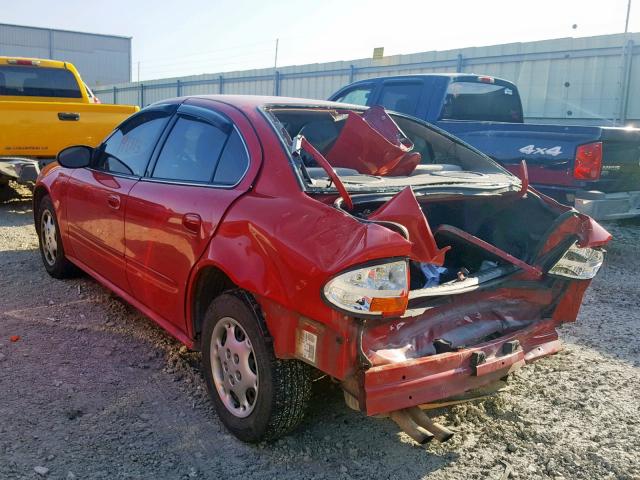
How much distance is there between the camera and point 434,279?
3344mm

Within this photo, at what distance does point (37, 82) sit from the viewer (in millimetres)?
9578

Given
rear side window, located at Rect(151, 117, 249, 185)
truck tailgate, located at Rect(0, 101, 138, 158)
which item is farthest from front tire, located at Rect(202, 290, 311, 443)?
truck tailgate, located at Rect(0, 101, 138, 158)

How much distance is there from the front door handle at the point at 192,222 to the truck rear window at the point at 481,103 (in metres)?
4.76

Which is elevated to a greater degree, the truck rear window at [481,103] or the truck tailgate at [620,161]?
the truck rear window at [481,103]

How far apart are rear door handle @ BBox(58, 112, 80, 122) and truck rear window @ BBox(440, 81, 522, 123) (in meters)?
4.80

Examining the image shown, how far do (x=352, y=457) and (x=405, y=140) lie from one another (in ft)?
6.20

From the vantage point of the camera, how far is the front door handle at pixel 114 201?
3.91 meters

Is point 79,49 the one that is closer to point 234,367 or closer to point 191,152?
point 191,152

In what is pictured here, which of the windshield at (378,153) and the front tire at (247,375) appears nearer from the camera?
the front tire at (247,375)

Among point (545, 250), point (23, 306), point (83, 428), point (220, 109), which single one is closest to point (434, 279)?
point (545, 250)

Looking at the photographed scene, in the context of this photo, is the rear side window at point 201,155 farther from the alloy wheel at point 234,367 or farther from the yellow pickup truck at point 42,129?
the yellow pickup truck at point 42,129

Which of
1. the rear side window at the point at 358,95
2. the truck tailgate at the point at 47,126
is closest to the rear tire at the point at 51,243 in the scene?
the truck tailgate at the point at 47,126

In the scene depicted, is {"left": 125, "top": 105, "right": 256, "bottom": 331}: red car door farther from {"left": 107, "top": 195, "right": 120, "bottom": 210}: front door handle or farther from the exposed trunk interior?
the exposed trunk interior

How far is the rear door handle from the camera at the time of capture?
8062 mm
